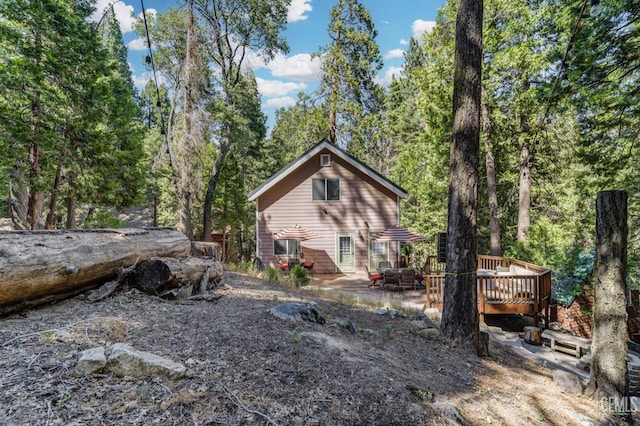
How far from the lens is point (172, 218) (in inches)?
1014

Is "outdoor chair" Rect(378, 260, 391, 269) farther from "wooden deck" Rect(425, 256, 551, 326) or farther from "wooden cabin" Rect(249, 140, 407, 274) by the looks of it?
"wooden deck" Rect(425, 256, 551, 326)

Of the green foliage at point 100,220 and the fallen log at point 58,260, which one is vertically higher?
the green foliage at point 100,220

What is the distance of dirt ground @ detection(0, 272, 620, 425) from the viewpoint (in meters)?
2.35

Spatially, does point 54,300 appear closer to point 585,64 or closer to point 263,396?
point 263,396

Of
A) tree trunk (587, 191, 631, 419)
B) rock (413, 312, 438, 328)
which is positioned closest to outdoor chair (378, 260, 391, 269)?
rock (413, 312, 438, 328)

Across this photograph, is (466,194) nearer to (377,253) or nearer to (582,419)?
(582,419)

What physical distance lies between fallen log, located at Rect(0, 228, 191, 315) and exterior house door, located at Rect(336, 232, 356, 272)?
1050 centimetres

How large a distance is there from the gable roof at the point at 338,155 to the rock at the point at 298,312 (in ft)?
34.4

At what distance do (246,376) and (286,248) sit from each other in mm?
12797

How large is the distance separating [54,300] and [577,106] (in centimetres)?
1141

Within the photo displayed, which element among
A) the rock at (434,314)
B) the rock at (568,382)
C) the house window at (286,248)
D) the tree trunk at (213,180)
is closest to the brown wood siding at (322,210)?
the house window at (286,248)

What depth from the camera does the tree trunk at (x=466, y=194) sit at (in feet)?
18.2

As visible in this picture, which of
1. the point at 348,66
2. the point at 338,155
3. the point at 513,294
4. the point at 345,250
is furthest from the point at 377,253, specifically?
the point at 348,66

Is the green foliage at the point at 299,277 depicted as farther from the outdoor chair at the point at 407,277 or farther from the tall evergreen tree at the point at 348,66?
the tall evergreen tree at the point at 348,66
